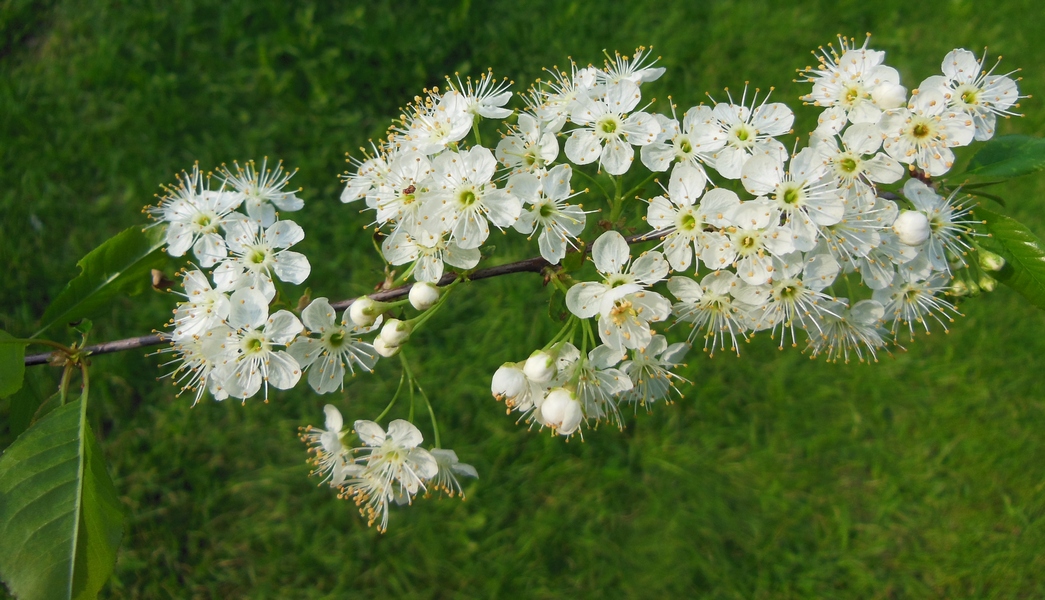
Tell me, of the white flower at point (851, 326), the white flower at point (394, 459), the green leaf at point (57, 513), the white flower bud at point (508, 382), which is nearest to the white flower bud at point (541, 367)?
the white flower bud at point (508, 382)

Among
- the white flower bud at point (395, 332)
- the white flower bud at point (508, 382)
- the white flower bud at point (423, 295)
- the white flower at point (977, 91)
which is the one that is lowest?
the white flower bud at point (508, 382)

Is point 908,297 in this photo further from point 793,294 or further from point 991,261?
point 793,294

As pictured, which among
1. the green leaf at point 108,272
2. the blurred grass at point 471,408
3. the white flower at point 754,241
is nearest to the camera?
the white flower at point 754,241

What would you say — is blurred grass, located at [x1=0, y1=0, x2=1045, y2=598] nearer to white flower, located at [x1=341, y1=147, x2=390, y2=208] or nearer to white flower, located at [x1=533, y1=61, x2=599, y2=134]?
white flower, located at [x1=341, y1=147, x2=390, y2=208]

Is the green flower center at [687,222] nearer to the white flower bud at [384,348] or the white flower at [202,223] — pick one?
the white flower bud at [384,348]

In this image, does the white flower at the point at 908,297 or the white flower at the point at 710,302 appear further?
the white flower at the point at 908,297

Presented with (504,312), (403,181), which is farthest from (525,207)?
(504,312)

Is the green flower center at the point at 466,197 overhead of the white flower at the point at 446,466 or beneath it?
overhead

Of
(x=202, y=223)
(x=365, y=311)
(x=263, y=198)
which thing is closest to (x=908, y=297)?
(x=365, y=311)
